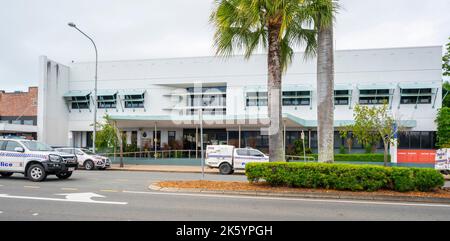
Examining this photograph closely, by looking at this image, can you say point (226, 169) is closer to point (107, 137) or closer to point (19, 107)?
point (107, 137)

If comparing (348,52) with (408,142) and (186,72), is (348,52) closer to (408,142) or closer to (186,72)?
(408,142)

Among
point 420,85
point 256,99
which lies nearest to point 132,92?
point 256,99

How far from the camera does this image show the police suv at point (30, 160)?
13844 mm

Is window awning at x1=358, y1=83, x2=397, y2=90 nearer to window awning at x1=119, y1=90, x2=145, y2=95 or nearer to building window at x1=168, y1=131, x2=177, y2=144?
building window at x1=168, y1=131, x2=177, y2=144

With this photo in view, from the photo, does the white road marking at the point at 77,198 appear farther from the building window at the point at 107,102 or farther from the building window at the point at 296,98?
the building window at the point at 107,102

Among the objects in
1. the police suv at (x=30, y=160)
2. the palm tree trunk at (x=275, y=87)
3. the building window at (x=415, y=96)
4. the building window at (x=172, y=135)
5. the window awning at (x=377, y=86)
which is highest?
the window awning at (x=377, y=86)

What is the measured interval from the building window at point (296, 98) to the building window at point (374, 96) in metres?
4.16

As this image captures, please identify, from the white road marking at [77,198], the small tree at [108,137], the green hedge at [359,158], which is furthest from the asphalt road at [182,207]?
the green hedge at [359,158]

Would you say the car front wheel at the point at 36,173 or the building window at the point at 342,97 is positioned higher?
the building window at the point at 342,97

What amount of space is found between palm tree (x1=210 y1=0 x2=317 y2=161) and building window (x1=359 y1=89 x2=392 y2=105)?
1667 cm

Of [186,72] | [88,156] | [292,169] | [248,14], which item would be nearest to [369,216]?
[292,169]

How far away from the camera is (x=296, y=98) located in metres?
29.5
